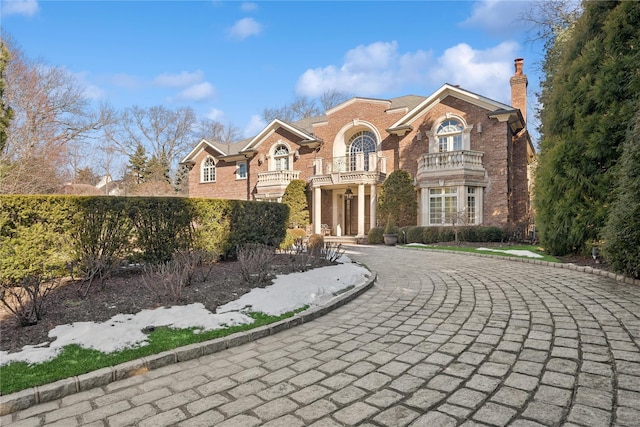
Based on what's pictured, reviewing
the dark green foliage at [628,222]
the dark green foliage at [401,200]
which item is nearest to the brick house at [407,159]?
the dark green foliage at [401,200]

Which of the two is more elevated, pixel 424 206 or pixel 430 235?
pixel 424 206

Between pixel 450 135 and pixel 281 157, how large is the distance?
38.6 ft

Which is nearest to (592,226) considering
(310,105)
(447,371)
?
(447,371)

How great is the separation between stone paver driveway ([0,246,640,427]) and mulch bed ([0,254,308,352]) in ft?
4.40

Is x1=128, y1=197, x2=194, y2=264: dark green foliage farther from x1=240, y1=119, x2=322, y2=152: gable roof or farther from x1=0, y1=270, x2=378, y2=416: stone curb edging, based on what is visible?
x1=240, y1=119, x2=322, y2=152: gable roof

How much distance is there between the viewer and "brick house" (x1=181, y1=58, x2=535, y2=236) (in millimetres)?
17453

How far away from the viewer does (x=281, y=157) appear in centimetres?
2461

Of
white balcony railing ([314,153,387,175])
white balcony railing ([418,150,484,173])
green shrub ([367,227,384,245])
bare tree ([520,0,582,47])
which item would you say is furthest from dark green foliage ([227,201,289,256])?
bare tree ([520,0,582,47])

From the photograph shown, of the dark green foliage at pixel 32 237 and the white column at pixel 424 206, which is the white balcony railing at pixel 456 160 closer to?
the white column at pixel 424 206

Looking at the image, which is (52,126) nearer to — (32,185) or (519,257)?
(32,185)

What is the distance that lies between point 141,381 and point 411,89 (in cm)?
2515

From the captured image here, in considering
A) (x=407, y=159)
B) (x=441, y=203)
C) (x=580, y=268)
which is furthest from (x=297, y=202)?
(x=580, y=268)

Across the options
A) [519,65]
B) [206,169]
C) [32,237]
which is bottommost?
[32,237]

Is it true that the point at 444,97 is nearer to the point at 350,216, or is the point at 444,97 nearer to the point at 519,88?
the point at 519,88
